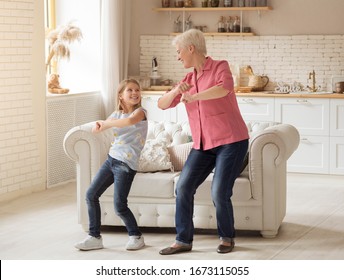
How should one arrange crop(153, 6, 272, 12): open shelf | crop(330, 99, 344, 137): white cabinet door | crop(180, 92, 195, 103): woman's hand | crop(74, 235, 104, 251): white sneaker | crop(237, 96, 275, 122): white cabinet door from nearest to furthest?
1. crop(180, 92, 195, 103): woman's hand
2. crop(74, 235, 104, 251): white sneaker
3. crop(330, 99, 344, 137): white cabinet door
4. crop(237, 96, 275, 122): white cabinet door
5. crop(153, 6, 272, 12): open shelf

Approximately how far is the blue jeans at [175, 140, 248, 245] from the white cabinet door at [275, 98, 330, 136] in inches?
140

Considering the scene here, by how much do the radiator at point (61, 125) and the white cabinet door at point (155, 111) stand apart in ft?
2.83

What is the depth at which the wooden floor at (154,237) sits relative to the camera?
4.98 meters

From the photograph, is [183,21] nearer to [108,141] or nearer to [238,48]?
[238,48]

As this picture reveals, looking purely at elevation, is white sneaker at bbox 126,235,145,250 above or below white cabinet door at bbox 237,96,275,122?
below

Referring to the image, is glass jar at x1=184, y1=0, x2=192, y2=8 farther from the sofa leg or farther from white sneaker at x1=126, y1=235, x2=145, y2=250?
white sneaker at x1=126, y1=235, x2=145, y2=250

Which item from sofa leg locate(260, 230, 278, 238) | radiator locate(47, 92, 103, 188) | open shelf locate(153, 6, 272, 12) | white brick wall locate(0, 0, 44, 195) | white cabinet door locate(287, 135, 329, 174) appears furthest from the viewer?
open shelf locate(153, 6, 272, 12)

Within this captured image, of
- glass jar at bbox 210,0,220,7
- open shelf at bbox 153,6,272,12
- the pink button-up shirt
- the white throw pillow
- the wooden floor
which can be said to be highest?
glass jar at bbox 210,0,220,7

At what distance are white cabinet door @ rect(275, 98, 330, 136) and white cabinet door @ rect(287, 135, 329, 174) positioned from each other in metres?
0.08

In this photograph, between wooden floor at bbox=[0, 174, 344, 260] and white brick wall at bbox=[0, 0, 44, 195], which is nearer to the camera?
wooden floor at bbox=[0, 174, 344, 260]

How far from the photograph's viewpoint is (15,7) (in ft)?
22.9

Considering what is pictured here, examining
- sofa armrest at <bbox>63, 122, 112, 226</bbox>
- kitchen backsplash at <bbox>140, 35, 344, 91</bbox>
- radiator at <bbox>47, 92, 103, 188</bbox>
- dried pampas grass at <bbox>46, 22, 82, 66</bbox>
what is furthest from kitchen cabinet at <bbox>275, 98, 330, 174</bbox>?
sofa armrest at <bbox>63, 122, 112, 226</bbox>

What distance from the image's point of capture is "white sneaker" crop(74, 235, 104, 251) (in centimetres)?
509

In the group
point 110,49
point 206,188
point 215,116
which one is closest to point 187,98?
point 215,116
